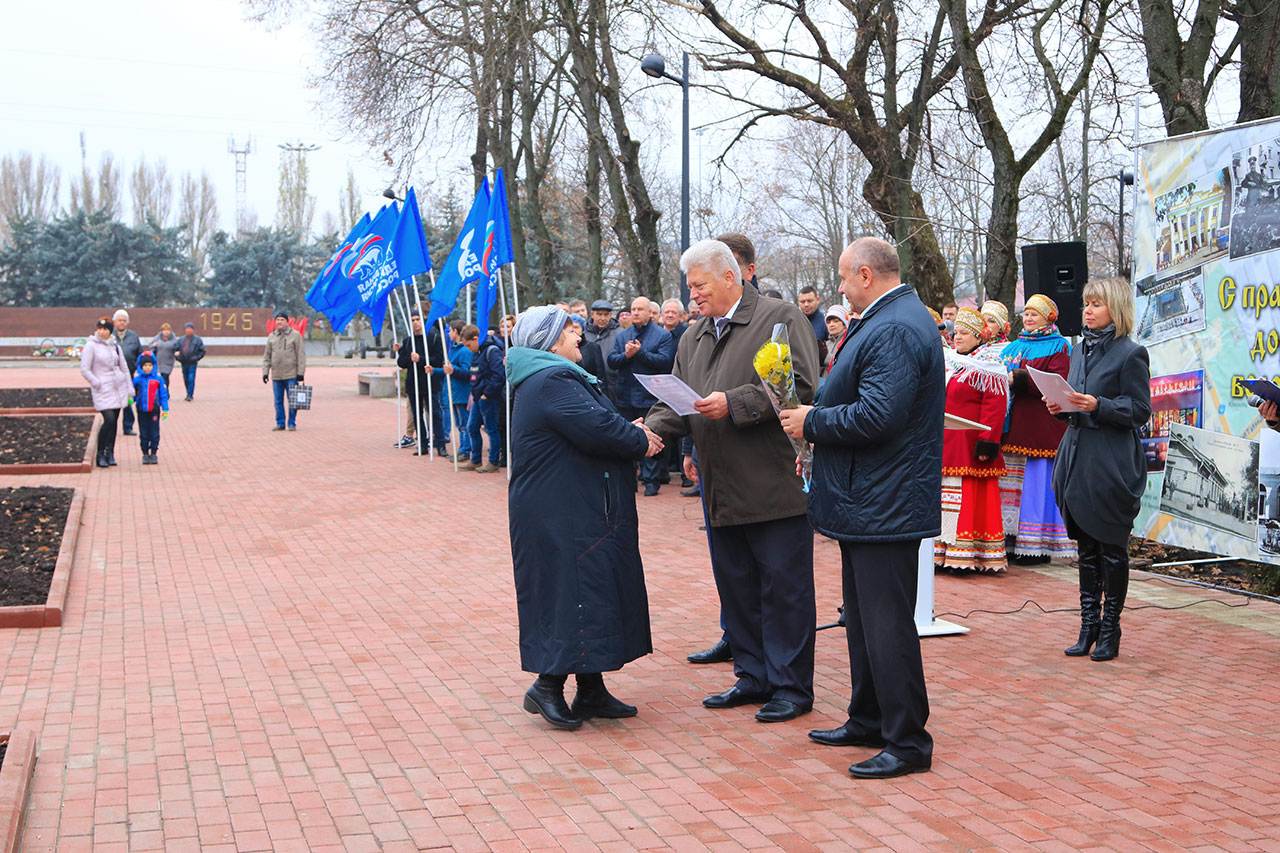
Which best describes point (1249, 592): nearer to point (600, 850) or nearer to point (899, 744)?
point (899, 744)

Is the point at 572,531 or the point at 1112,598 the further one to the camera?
the point at 1112,598

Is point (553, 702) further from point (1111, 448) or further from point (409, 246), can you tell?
point (409, 246)

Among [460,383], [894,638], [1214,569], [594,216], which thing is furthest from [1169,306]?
[594,216]

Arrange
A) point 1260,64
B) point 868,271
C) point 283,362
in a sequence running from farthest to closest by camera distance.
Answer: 1. point 283,362
2. point 1260,64
3. point 868,271

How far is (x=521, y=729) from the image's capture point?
6113 mm

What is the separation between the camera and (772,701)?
6.22m

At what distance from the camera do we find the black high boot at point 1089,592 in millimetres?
7297

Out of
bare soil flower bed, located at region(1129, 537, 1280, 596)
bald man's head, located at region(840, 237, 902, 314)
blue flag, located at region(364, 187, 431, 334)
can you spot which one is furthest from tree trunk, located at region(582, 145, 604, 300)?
bald man's head, located at region(840, 237, 902, 314)

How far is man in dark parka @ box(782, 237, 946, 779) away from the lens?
5.20 meters

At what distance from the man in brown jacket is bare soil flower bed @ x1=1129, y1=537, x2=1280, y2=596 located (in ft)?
14.9

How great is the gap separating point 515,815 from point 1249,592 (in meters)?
6.20

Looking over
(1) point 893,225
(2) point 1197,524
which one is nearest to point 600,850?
(2) point 1197,524

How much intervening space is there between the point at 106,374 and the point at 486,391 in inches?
183

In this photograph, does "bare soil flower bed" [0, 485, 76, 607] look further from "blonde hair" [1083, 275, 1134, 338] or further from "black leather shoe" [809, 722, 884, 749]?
"blonde hair" [1083, 275, 1134, 338]
